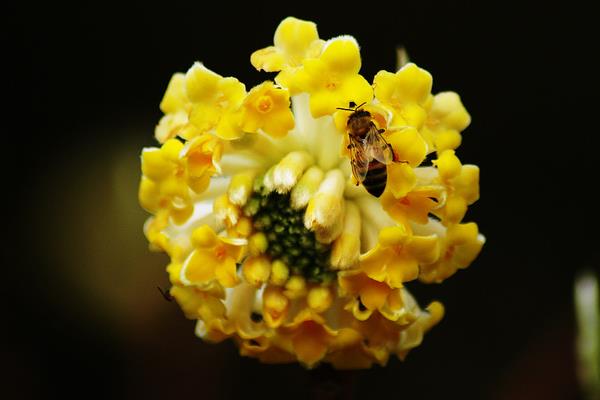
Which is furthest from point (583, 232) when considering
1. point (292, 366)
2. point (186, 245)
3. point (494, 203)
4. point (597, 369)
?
point (186, 245)

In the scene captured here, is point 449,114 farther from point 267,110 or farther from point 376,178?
point 267,110

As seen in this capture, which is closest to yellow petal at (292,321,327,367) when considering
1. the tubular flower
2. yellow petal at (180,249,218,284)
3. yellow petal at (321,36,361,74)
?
the tubular flower

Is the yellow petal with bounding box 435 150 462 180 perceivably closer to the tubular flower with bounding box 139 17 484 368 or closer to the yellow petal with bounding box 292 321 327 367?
the tubular flower with bounding box 139 17 484 368

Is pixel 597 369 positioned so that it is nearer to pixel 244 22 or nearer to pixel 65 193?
pixel 244 22

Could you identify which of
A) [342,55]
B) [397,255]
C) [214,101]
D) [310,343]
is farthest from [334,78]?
[310,343]

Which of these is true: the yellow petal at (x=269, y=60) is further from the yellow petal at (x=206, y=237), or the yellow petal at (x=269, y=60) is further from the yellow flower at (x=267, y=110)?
the yellow petal at (x=206, y=237)

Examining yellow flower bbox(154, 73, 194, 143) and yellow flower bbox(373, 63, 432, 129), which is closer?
yellow flower bbox(373, 63, 432, 129)
